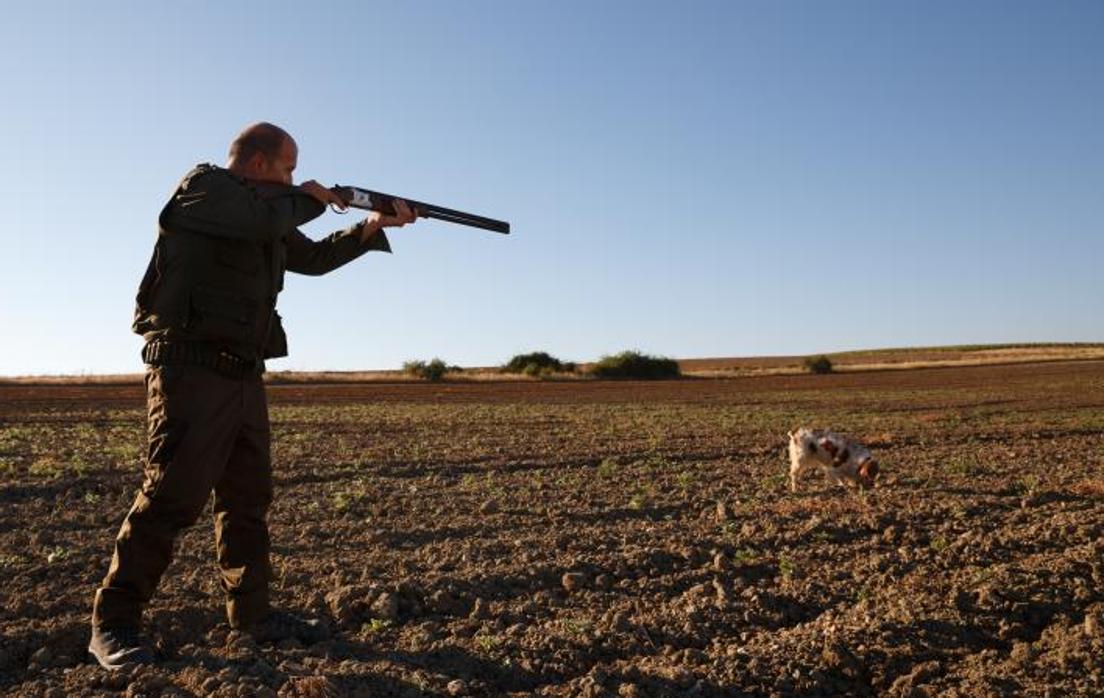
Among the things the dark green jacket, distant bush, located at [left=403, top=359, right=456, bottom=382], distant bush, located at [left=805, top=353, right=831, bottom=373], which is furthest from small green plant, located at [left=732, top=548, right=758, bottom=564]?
distant bush, located at [left=805, top=353, right=831, bottom=373]

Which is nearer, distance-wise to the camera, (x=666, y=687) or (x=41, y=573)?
(x=666, y=687)

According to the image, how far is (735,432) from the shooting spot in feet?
54.9

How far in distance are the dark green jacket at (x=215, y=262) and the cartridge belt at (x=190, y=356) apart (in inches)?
1.1

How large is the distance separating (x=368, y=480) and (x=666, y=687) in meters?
7.09

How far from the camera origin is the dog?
9656 millimetres

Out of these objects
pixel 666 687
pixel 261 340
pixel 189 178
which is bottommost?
pixel 666 687

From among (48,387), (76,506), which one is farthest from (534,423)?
(48,387)

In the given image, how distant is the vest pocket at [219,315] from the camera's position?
4086 mm

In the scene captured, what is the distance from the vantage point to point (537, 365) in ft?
184

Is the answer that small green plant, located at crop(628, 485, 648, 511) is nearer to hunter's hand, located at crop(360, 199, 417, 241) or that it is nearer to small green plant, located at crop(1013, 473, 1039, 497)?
small green plant, located at crop(1013, 473, 1039, 497)

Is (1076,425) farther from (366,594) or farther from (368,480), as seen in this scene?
(366,594)

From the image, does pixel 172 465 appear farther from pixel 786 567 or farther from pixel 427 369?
pixel 427 369

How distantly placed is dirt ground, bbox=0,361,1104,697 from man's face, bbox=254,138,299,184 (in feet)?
7.01

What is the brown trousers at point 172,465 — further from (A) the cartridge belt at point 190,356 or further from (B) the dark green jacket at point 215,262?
(B) the dark green jacket at point 215,262
